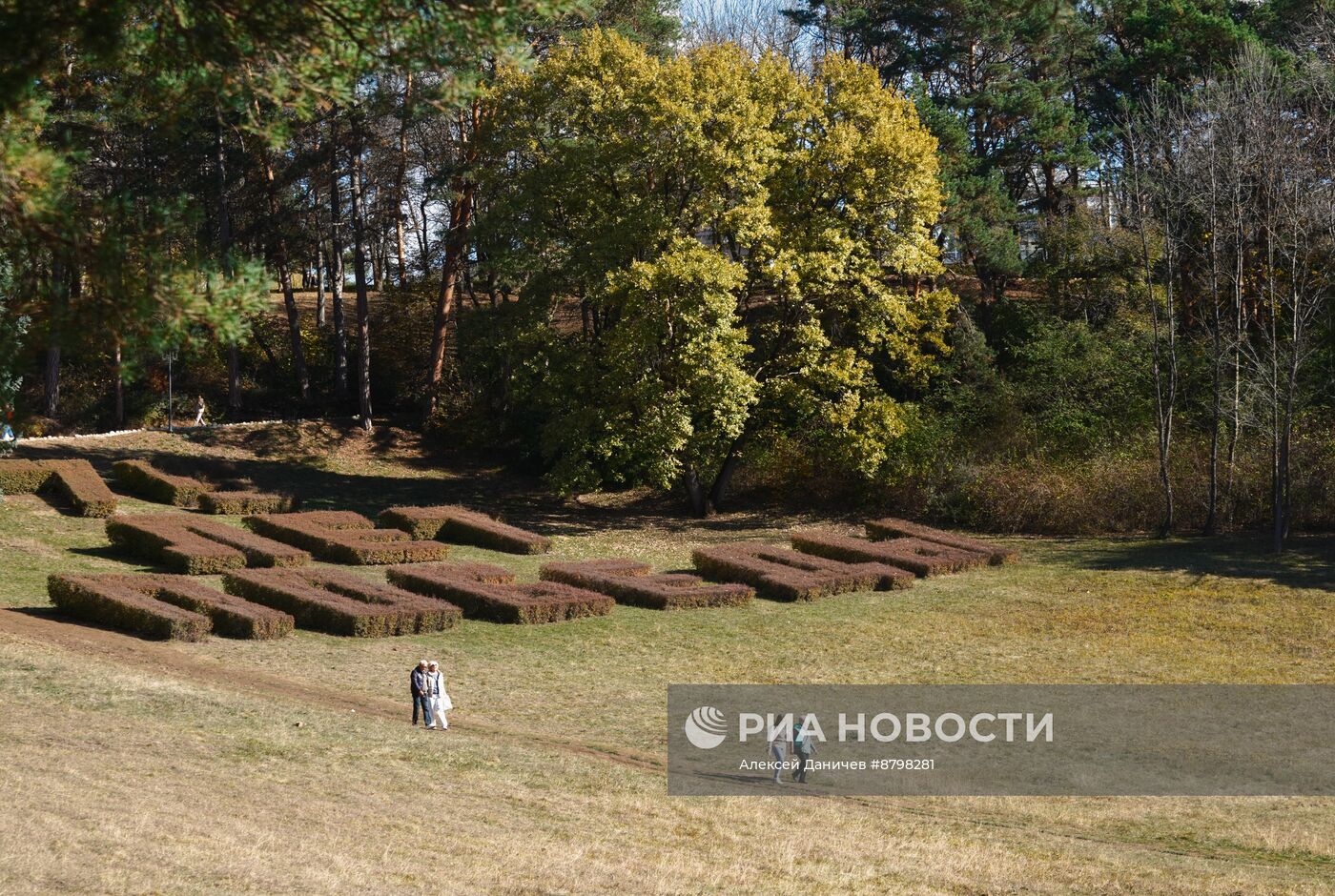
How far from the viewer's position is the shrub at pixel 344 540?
86.0 ft

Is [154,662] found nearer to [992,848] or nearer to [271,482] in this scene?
[992,848]

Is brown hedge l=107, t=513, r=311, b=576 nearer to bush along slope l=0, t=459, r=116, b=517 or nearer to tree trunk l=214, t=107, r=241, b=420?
bush along slope l=0, t=459, r=116, b=517

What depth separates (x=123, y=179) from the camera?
41344mm

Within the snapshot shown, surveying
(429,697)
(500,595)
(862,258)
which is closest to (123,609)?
(500,595)

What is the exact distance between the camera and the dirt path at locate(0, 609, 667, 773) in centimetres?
1474

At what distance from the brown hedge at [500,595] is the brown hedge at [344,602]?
0.70 meters

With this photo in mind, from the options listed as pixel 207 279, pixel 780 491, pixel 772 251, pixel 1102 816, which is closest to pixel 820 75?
pixel 772 251

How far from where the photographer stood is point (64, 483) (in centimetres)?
2912

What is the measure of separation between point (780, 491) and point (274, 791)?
26.4 meters

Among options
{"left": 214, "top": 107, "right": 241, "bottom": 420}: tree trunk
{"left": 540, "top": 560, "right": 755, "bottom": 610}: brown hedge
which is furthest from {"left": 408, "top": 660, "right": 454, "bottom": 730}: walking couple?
{"left": 214, "top": 107, "right": 241, "bottom": 420}: tree trunk

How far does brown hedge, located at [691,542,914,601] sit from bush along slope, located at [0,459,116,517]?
1377cm

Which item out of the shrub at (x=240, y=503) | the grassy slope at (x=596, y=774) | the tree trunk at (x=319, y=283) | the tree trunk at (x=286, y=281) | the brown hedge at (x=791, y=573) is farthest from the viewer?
the tree trunk at (x=319, y=283)

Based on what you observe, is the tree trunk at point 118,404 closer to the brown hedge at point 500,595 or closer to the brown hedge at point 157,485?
the brown hedge at point 157,485

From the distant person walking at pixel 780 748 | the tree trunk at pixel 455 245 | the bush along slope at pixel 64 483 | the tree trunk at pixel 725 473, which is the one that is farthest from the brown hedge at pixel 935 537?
the bush along slope at pixel 64 483
